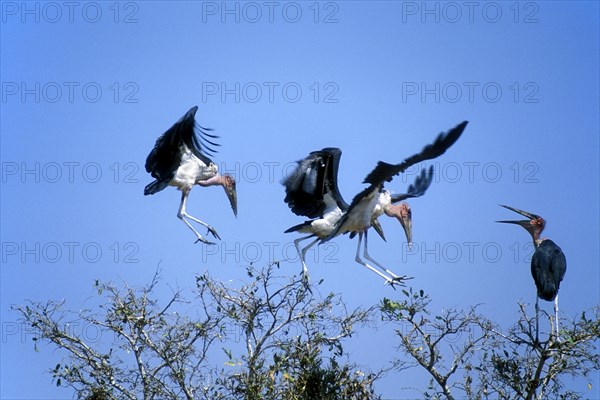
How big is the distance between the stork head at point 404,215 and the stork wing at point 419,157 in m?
1.47

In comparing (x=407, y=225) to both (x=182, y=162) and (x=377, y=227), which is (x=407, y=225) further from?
(x=182, y=162)

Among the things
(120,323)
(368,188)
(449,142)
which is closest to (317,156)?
(368,188)

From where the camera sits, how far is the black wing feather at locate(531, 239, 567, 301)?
11516mm

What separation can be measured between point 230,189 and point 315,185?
340cm

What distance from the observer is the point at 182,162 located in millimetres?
14336

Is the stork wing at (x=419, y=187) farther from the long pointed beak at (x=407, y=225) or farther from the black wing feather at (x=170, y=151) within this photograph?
the black wing feather at (x=170, y=151)

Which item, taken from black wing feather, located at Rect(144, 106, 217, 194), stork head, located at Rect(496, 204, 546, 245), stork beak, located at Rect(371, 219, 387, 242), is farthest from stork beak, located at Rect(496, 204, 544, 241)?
black wing feather, located at Rect(144, 106, 217, 194)

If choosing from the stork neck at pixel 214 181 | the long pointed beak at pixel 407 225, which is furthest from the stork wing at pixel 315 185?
the stork neck at pixel 214 181

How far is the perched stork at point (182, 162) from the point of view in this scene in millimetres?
13820

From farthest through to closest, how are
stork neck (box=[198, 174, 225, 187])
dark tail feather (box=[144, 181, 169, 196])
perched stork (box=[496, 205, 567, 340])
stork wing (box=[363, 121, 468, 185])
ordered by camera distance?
stork neck (box=[198, 174, 225, 187]) < dark tail feather (box=[144, 181, 169, 196]) < perched stork (box=[496, 205, 567, 340]) < stork wing (box=[363, 121, 468, 185])

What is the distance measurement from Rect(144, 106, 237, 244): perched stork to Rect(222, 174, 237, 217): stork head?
389 millimetres

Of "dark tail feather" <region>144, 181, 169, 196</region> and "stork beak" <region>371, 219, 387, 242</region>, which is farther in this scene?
"dark tail feather" <region>144, 181, 169, 196</region>

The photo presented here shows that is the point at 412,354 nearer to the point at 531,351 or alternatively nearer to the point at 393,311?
the point at 393,311

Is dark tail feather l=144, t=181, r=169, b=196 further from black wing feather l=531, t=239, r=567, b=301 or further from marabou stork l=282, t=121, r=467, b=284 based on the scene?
black wing feather l=531, t=239, r=567, b=301
